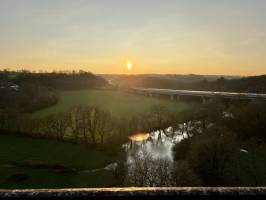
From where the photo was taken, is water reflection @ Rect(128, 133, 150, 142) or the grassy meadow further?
water reflection @ Rect(128, 133, 150, 142)

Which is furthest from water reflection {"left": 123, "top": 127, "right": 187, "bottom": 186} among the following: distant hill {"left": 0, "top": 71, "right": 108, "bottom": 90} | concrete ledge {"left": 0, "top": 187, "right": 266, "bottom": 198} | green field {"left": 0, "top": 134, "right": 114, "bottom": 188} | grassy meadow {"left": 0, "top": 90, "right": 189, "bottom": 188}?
distant hill {"left": 0, "top": 71, "right": 108, "bottom": 90}

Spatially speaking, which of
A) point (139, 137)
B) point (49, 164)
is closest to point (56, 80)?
point (139, 137)

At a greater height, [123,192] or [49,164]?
[123,192]

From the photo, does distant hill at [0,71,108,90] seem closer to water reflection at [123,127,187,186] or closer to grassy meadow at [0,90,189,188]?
grassy meadow at [0,90,189,188]

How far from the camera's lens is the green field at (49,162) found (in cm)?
4656

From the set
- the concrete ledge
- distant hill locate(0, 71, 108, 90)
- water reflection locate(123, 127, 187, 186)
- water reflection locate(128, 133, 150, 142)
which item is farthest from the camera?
distant hill locate(0, 71, 108, 90)

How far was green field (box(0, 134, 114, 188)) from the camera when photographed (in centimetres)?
4656

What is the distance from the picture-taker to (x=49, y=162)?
55500 mm

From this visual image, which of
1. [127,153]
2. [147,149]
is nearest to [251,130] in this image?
[147,149]

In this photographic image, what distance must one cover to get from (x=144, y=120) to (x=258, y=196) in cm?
7643

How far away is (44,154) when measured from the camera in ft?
195

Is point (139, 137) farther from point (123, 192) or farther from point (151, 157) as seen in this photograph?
point (123, 192)

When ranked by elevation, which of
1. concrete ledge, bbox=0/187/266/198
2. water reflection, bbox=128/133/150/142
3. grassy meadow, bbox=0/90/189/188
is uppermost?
concrete ledge, bbox=0/187/266/198

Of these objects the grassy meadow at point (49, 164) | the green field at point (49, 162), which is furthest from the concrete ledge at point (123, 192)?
the green field at point (49, 162)
